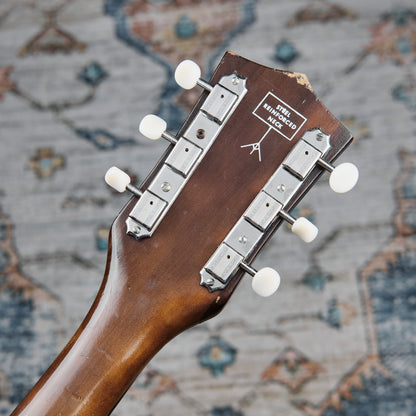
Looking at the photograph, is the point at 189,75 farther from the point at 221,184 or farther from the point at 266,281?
the point at 266,281

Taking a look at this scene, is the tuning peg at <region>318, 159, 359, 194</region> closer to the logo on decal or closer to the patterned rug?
the logo on decal

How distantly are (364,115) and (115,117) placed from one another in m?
0.55

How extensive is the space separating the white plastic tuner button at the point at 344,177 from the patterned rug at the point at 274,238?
57cm

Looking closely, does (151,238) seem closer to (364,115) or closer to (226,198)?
(226,198)

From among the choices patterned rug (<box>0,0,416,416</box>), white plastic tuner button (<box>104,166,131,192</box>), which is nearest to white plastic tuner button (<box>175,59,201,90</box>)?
white plastic tuner button (<box>104,166,131,192</box>)

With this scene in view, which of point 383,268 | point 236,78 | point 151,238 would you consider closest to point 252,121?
point 236,78

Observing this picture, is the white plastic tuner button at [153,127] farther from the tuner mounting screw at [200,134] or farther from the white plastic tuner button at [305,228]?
the white plastic tuner button at [305,228]

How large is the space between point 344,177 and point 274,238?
593 mm

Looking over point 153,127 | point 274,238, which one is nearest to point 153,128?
point 153,127

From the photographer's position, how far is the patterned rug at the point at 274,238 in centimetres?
101

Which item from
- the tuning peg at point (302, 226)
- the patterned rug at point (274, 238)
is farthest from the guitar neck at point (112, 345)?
the patterned rug at point (274, 238)

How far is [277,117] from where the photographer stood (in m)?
0.49

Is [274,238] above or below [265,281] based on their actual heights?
above

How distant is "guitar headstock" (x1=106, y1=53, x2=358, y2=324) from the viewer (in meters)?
0.48
